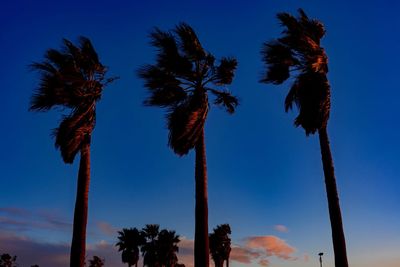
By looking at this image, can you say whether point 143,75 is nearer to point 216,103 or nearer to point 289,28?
point 216,103

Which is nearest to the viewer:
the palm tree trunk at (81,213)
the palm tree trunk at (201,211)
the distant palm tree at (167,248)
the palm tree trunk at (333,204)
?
the palm tree trunk at (333,204)

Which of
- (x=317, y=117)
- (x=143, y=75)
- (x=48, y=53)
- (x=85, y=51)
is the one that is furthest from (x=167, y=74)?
(x=317, y=117)

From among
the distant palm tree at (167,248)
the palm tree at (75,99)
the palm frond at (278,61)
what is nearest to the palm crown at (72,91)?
the palm tree at (75,99)

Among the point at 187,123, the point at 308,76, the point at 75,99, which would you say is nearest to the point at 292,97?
the point at 308,76

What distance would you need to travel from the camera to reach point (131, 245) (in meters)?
74.8

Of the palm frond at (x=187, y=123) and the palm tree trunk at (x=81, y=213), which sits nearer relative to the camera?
the palm tree trunk at (x=81, y=213)

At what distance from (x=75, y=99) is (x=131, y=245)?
2521 inches

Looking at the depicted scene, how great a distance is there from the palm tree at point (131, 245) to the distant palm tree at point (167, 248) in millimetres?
4437

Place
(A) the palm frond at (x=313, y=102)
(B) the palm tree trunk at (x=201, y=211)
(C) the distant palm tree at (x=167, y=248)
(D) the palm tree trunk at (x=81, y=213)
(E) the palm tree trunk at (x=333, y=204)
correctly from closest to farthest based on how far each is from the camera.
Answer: (E) the palm tree trunk at (x=333, y=204)
(B) the palm tree trunk at (x=201, y=211)
(D) the palm tree trunk at (x=81, y=213)
(A) the palm frond at (x=313, y=102)
(C) the distant palm tree at (x=167, y=248)

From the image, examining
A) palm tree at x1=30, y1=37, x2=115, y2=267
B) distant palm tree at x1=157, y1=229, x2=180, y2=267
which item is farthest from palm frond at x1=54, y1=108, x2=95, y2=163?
distant palm tree at x1=157, y1=229, x2=180, y2=267

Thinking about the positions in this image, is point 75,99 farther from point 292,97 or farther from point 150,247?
point 150,247

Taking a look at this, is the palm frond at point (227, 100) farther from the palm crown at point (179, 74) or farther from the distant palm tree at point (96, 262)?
the distant palm tree at point (96, 262)

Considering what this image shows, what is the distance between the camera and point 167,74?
15.2 meters

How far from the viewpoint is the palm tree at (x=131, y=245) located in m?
74.2
